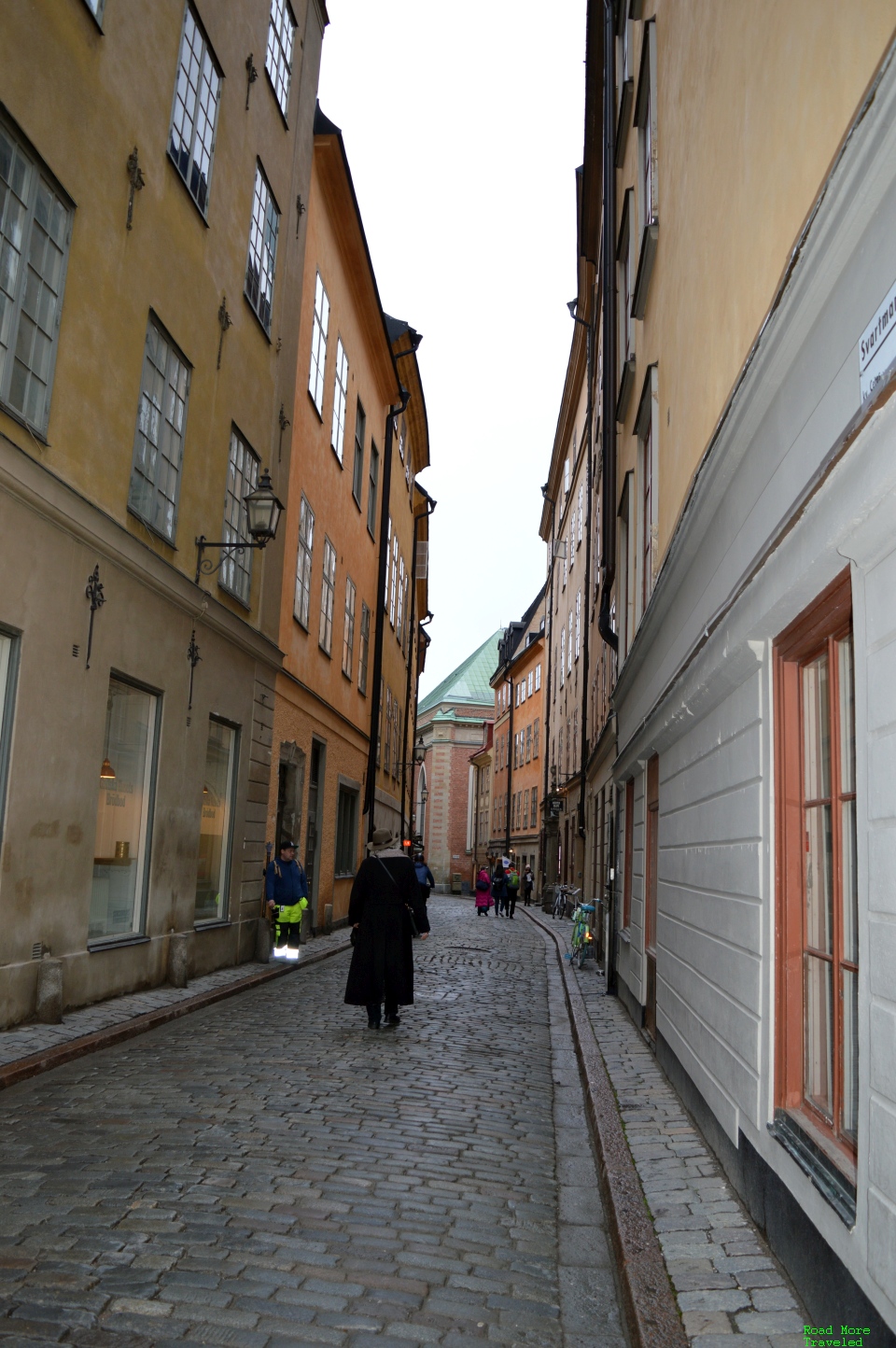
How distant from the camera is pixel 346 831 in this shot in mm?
23688

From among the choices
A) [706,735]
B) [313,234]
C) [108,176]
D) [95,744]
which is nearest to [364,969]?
[95,744]

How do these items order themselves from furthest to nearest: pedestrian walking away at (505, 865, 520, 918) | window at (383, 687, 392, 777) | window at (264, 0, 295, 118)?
pedestrian walking away at (505, 865, 520, 918)
window at (383, 687, 392, 777)
window at (264, 0, 295, 118)

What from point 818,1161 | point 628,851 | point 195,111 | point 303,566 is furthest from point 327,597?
point 818,1161

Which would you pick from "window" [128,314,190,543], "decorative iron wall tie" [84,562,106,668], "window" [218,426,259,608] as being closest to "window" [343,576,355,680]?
"window" [218,426,259,608]

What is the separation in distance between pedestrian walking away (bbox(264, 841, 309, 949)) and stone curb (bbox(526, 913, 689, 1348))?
22.9 ft

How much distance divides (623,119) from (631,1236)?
1237 centimetres

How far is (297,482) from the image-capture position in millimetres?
17047

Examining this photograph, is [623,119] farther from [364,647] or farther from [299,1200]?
[364,647]

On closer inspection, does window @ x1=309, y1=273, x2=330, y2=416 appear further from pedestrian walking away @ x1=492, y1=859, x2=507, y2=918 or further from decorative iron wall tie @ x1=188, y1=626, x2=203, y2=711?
pedestrian walking away @ x1=492, y1=859, x2=507, y2=918

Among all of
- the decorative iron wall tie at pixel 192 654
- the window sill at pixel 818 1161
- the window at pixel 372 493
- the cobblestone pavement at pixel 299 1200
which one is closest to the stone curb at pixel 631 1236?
the cobblestone pavement at pixel 299 1200

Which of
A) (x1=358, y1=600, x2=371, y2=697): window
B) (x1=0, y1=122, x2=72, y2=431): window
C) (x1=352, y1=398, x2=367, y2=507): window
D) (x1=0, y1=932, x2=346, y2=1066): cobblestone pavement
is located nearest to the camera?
(x1=0, y1=932, x2=346, y2=1066): cobblestone pavement

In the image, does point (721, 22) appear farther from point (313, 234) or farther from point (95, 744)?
point (313, 234)

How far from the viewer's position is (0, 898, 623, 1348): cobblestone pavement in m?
3.60

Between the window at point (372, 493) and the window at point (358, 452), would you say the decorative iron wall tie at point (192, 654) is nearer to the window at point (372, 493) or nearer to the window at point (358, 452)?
the window at point (358, 452)
